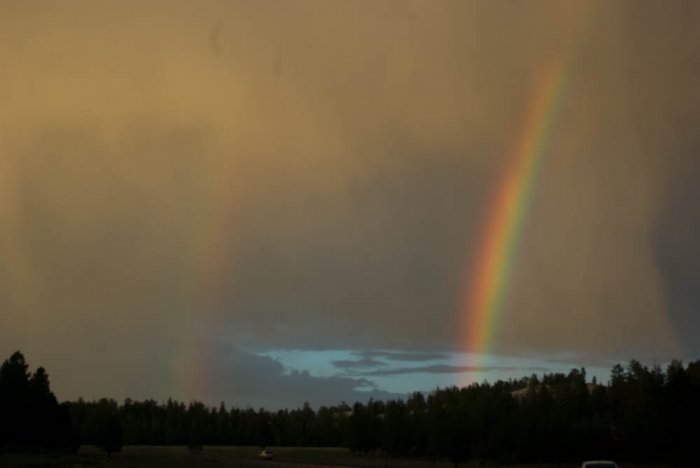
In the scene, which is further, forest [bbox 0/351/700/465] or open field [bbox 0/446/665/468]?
forest [bbox 0/351/700/465]

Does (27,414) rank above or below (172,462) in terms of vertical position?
above

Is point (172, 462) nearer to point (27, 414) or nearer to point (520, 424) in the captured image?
point (27, 414)

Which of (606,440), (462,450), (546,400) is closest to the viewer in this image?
(462,450)

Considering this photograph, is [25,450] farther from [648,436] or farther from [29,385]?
[648,436]

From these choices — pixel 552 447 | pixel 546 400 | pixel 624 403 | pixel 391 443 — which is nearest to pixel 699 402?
pixel 552 447

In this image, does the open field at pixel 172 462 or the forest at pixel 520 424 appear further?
the forest at pixel 520 424

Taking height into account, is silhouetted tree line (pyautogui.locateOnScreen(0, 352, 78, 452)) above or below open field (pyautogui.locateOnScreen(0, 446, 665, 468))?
above

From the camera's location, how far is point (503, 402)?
183500 mm

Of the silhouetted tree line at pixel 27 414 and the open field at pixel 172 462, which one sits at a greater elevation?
the silhouetted tree line at pixel 27 414

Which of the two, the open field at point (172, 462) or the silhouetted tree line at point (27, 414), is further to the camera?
the silhouetted tree line at point (27, 414)

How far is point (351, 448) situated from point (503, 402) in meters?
39.6

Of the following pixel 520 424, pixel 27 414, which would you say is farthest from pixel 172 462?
pixel 520 424

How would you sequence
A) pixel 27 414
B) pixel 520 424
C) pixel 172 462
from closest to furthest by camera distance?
pixel 172 462 < pixel 27 414 < pixel 520 424

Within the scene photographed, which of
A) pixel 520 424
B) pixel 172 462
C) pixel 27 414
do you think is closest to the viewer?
pixel 172 462
